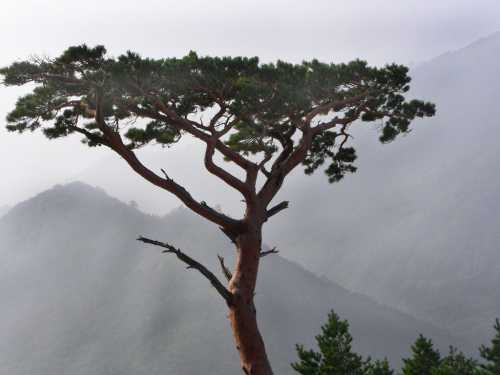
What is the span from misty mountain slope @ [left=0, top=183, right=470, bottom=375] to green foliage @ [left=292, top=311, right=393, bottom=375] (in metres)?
109

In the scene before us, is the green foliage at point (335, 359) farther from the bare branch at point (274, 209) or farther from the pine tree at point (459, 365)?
the bare branch at point (274, 209)

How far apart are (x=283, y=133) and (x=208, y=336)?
153 m

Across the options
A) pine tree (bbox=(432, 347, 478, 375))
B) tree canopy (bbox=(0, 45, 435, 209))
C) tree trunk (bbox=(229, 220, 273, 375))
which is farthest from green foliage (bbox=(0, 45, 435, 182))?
pine tree (bbox=(432, 347, 478, 375))

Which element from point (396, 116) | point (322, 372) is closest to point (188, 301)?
point (322, 372)

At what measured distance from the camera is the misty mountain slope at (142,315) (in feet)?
479

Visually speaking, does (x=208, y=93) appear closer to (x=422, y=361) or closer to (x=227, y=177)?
(x=227, y=177)

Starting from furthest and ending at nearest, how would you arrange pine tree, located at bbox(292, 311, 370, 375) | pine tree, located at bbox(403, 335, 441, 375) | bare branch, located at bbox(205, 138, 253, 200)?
pine tree, located at bbox(403, 335, 441, 375)
pine tree, located at bbox(292, 311, 370, 375)
bare branch, located at bbox(205, 138, 253, 200)

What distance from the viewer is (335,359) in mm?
30812

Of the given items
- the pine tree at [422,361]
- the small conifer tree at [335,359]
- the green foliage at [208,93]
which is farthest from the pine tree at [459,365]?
the green foliage at [208,93]

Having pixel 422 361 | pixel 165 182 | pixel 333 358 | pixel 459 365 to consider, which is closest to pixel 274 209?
pixel 165 182

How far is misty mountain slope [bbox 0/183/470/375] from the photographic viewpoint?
14612 centimetres

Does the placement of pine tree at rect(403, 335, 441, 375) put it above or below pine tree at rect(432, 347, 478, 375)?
above

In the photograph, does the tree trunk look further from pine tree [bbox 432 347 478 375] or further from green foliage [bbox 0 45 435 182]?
pine tree [bbox 432 347 478 375]

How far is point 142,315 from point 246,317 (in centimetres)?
16882
